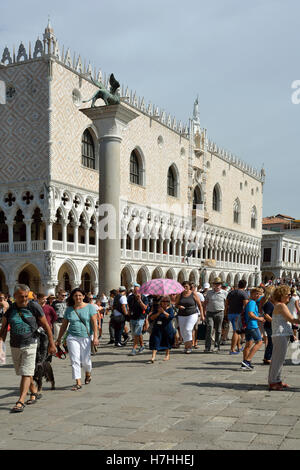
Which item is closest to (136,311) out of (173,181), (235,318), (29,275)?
(235,318)

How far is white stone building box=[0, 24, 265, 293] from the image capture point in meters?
23.8

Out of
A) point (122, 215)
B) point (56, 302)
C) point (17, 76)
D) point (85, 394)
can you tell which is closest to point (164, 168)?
point (122, 215)

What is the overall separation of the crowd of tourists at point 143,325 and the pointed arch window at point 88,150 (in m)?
16.2

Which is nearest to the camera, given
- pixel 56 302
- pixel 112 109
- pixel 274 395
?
pixel 274 395

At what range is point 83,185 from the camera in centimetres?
A: 2603

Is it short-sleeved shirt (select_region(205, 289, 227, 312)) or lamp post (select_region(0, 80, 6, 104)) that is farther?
lamp post (select_region(0, 80, 6, 104))

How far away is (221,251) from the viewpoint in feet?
144

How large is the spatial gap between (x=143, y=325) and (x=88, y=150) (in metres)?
18.4

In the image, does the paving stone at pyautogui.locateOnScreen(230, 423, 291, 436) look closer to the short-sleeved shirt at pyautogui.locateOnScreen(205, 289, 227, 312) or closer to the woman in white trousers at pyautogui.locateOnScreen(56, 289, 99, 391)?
the woman in white trousers at pyautogui.locateOnScreen(56, 289, 99, 391)

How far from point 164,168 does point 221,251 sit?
1248 cm

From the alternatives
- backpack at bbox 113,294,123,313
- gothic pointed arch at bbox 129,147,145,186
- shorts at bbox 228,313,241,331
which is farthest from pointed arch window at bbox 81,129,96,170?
shorts at bbox 228,313,241,331

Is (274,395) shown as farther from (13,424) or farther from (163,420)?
(13,424)

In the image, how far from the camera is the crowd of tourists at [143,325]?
519 centimetres

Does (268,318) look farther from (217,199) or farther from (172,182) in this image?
(217,199)
